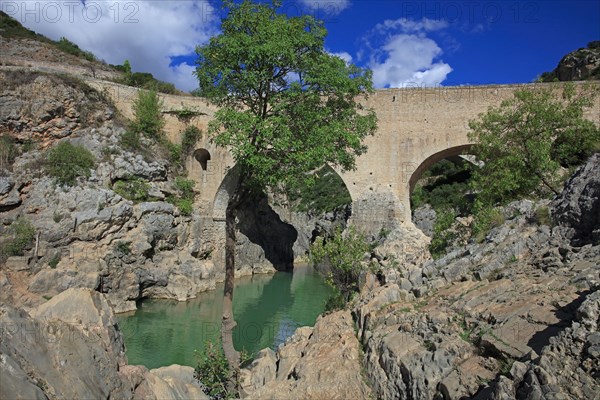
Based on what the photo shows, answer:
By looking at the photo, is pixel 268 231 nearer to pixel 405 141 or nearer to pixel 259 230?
pixel 259 230

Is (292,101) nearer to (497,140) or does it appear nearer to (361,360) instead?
(361,360)

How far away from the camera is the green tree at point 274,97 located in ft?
21.7

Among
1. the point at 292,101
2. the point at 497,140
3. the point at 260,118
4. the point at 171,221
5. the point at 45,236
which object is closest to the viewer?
the point at 260,118

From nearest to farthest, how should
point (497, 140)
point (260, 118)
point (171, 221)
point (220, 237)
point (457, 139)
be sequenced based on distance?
1. point (260, 118)
2. point (497, 140)
3. point (457, 139)
4. point (171, 221)
5. point (220, 237)

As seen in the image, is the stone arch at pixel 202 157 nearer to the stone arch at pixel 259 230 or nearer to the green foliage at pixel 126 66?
the stone arch at pixel 259 230

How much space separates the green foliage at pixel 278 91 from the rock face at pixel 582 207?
3.26m

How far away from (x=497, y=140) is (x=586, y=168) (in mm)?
3187

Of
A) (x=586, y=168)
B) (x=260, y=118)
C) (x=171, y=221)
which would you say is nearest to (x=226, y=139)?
(x=260, y=118)

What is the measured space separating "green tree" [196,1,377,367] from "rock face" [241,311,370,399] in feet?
2.92

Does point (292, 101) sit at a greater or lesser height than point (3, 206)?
greater

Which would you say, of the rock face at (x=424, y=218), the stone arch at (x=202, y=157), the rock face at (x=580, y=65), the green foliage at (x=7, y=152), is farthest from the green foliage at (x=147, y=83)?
the rock face at (x=580, y=65)

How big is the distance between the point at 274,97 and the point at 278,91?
0.17 metres

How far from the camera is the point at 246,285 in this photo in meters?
20.3

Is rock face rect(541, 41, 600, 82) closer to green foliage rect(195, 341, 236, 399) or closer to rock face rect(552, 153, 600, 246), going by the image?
rock face rect(552, 153, 600, 246)
